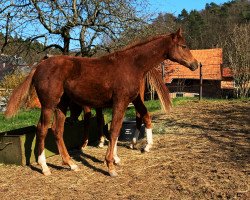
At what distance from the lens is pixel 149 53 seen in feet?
16.4

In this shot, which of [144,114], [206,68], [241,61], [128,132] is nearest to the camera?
[144,114]

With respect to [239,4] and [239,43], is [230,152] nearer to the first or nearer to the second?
[239,43]

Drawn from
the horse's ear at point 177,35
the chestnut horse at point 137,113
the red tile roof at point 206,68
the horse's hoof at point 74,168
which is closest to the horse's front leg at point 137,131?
the chestnut horse at point 137,113

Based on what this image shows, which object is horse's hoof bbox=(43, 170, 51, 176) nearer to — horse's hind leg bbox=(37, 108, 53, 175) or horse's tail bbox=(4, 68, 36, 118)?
horse's hind leg bbox=(37, 108, 53, 175)

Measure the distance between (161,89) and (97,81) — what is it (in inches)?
60.7

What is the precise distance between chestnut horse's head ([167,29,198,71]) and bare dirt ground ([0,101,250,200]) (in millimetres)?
1472

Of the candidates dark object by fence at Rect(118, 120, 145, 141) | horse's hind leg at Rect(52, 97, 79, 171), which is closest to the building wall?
dark object by fence at Rect(118, 120, 145, 141)

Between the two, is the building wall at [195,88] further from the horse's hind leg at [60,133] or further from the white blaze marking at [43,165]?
the white blaze marking at [43,165]

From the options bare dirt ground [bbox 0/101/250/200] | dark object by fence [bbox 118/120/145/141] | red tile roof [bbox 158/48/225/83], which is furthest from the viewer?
red tile roof [bbox 158/48/225/83]

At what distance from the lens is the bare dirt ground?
12.5ft

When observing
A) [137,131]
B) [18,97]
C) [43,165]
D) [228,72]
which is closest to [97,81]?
[18,97]

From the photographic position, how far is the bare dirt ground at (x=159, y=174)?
3.81m

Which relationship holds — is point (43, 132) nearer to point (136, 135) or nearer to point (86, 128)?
point (86, 128)

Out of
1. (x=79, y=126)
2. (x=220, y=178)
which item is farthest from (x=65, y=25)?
(x=220, y=178)
